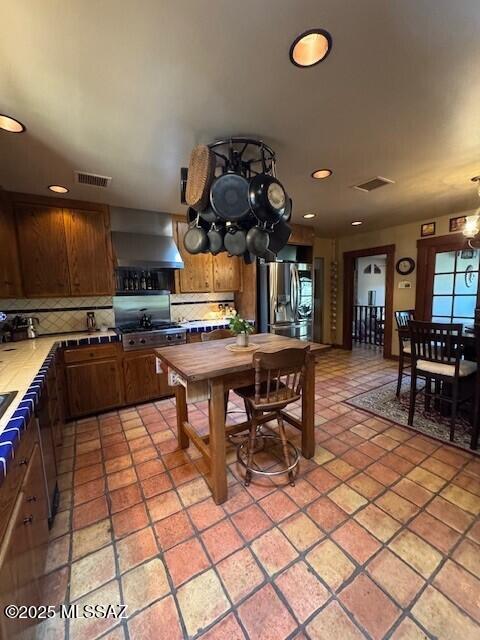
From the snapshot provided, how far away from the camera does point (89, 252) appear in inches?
123

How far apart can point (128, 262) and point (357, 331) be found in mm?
5703

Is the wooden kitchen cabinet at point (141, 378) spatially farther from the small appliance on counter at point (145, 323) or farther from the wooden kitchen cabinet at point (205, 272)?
the wooden kitchen cabinet at point (205, 272)

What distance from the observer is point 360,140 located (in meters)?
1.98

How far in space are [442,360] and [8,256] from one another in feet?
14.2

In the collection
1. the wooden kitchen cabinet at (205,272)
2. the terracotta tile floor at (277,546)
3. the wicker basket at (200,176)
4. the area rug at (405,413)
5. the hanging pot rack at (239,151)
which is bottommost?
the terracotta tile floor at (277,546)

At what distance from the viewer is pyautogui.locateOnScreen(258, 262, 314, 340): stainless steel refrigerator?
166 inches

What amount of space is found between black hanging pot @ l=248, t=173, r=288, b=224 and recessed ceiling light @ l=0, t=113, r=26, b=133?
1505 millimetres

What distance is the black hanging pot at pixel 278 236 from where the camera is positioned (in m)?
2.17

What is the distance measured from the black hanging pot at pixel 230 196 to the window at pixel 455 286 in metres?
4.12

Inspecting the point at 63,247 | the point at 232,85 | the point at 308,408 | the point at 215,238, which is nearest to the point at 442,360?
the point at 308,408

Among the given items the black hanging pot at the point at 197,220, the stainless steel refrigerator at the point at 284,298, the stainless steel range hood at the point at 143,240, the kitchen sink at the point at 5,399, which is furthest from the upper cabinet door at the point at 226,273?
the kitchen sink at the point at 5,399

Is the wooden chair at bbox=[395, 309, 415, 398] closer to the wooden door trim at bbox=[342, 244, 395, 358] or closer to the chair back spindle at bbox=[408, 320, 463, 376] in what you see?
the chair back spindle at bbox=[408, 320, 463, 376]

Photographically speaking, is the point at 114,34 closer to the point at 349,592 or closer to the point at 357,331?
the point at 349,592

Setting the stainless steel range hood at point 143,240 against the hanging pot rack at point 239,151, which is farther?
the stainless steel range hood at point 143,240
